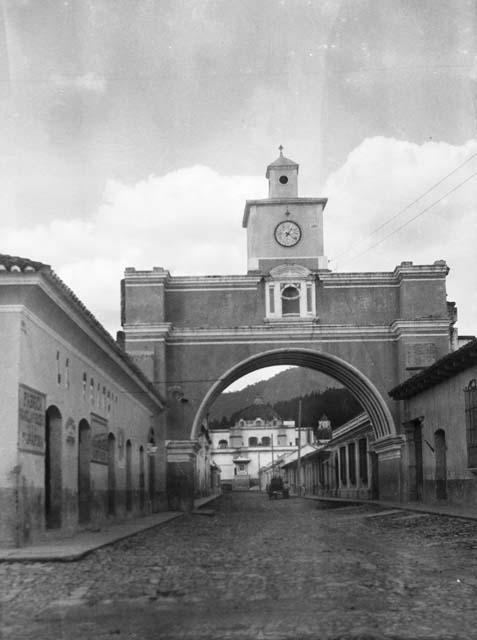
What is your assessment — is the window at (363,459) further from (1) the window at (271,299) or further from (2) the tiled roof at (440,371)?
(1) the window at (271,299)

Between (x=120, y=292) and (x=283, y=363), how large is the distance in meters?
7.49

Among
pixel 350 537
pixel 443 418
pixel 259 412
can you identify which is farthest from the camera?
pixel 259 412

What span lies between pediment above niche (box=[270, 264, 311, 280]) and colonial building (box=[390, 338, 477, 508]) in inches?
209

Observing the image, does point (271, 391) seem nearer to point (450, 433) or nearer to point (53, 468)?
point (450, 433)

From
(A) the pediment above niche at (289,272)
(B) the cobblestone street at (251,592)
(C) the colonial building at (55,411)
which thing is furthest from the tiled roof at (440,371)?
(C) the colonial building at (55,411)

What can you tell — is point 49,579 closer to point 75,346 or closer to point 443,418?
point 75,346

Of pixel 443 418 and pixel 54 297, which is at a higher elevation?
pixel 54 297

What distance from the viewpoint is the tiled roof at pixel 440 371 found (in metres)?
20.3

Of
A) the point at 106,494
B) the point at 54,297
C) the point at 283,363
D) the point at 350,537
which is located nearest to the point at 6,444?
the point at 54,297

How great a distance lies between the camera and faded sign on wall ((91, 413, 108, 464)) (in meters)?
18.4

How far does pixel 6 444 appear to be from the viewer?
40.7 ft

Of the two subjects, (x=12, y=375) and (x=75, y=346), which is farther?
(x=75, y=346)

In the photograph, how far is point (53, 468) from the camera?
15359 millimetres

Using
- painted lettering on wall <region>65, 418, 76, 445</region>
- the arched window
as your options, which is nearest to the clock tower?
the arched window
